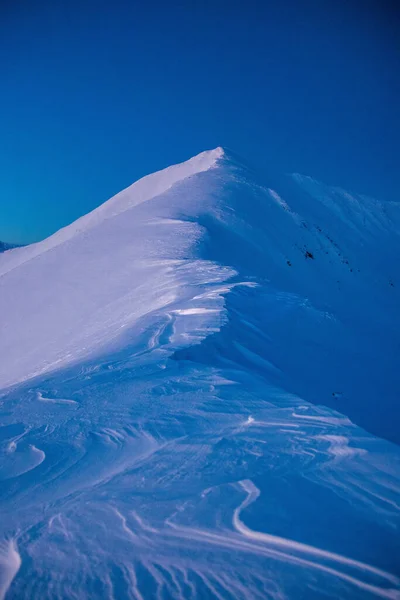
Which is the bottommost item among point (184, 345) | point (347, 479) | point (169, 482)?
point (169, 482)

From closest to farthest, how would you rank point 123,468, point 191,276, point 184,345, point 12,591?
point 12,591 → point 123,468 → point 184,345 → point 191,276

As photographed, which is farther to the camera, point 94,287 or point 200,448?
point 94,287

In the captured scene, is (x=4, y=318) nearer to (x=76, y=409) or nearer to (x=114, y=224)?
(x=114, y=224)

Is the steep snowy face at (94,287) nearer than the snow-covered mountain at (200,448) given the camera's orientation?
No

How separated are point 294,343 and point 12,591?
17.4ft

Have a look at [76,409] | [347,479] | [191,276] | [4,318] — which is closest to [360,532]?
[347,479]

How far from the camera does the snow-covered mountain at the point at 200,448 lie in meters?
2.08

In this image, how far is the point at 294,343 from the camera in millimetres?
6629

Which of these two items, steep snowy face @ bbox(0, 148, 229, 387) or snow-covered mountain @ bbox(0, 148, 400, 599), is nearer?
snow-covered mountain @ bbox(0, 148, 400, 599)

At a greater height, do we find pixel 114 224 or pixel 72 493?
pixel 114 224

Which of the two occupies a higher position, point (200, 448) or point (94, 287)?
point (94, 287)

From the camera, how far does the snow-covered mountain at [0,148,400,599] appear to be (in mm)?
2076

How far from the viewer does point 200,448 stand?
3.12 metres

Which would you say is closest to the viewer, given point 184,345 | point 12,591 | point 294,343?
point 12,591
